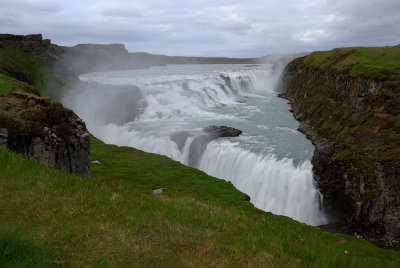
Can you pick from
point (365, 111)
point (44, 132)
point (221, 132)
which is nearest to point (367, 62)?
point (365, 111)

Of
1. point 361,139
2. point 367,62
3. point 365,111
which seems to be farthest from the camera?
point 367,62

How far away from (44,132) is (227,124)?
32110mm

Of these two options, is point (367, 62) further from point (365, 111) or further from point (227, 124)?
point (227, 124)

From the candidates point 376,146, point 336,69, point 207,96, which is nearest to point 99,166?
point 376,146

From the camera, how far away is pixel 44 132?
17953 millimetres

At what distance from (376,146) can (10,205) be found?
2680cm

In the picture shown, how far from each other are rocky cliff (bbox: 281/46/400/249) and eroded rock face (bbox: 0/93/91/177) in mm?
19436

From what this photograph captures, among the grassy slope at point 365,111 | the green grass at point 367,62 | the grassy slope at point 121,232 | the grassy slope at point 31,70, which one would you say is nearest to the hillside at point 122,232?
the grassy slope at point 121,232

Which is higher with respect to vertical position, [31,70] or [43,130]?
[31,70]

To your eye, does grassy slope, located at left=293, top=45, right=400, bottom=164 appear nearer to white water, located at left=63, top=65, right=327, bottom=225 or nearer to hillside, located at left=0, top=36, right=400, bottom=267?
white water, located at left=63, top=65, right=327, bottom=225

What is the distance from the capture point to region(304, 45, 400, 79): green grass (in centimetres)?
3606

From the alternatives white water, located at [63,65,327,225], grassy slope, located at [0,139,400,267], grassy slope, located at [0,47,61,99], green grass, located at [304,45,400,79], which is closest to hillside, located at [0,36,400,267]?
grassy slope, located at [0,139,400,267]

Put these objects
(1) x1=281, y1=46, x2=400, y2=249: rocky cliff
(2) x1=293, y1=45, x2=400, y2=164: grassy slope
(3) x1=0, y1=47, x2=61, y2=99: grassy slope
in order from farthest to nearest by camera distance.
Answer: (3) x1=0, y1=47, x2=61, y2=99: grassy slope, (2) x1=293, y1=45, x2=400, y2=164: grassy slope, (1) x1=281, y1=46, x2=400, y2=249: rocky cliff

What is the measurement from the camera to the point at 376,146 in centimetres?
2736
